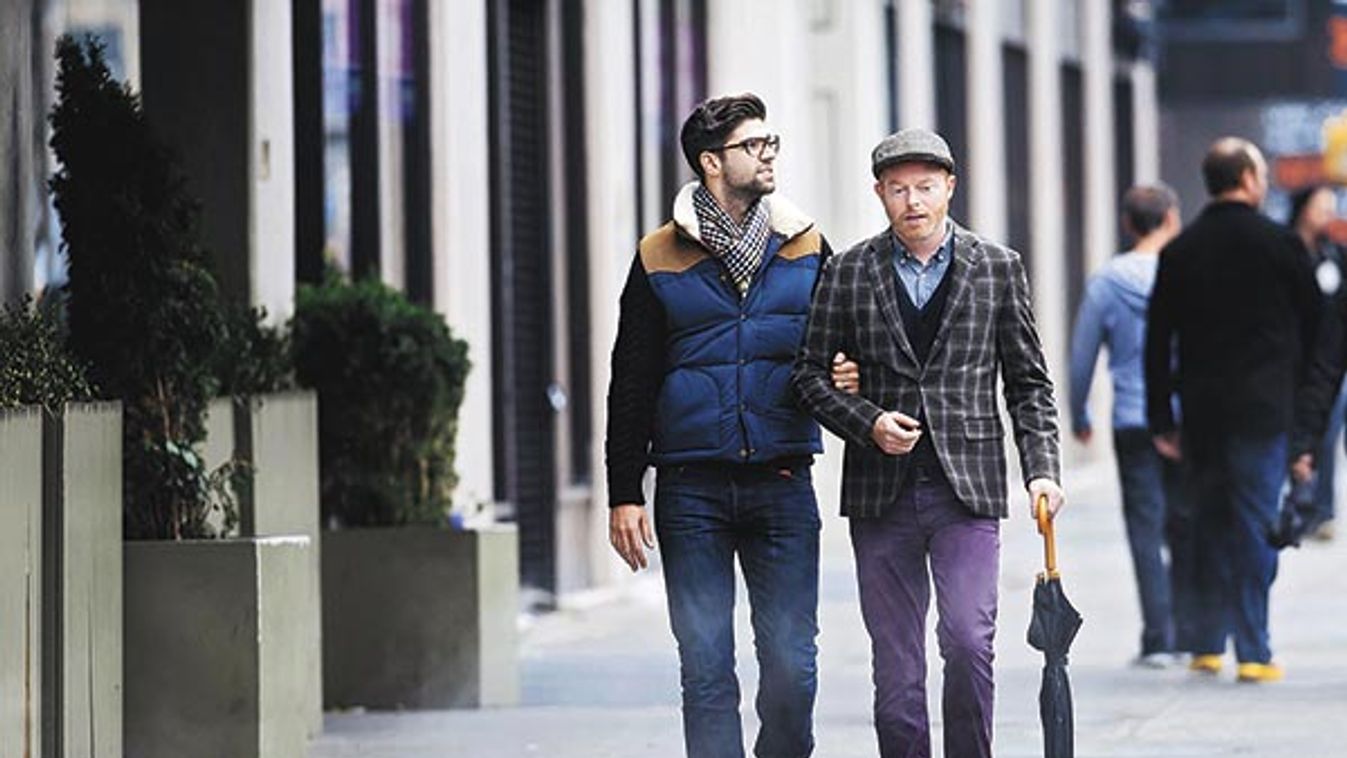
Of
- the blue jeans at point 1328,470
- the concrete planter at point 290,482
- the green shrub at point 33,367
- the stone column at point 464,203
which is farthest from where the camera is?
the blue jeans at point 1328,470

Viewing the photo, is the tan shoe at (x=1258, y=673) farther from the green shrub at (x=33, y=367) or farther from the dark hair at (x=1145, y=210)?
the green shrub at (x=33, y=367)

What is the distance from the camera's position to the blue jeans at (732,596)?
9531 millimetres

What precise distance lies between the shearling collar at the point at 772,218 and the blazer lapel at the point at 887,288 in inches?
7.8

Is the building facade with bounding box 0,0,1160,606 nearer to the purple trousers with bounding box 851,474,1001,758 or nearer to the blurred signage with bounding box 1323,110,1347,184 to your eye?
the purple trousers with bounding box 851,474,1001,758

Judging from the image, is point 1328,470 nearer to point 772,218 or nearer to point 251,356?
point 251,356

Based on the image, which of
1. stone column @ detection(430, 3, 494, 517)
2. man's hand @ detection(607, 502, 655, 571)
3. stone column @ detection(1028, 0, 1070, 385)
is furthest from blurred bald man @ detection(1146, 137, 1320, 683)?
stone column @ detection(1028, 0, 1070, 385)

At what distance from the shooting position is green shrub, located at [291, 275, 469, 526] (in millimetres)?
13594

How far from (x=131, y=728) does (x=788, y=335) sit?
2.54 m

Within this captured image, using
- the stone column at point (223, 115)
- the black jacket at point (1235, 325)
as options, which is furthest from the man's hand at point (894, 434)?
the black jacket at point (1235, 325)

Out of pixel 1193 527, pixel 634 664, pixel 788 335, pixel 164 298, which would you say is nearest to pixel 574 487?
pixel 634 664

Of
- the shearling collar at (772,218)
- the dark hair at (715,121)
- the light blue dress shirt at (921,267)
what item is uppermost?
the dark hair at (715,121)

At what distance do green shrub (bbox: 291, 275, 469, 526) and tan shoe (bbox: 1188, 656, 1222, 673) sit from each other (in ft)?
9.49

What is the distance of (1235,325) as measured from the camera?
46.2 ft

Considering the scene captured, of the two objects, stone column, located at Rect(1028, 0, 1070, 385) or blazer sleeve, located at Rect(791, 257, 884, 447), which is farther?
stone column, located at Rect(1028, 0, 1070, 385)
